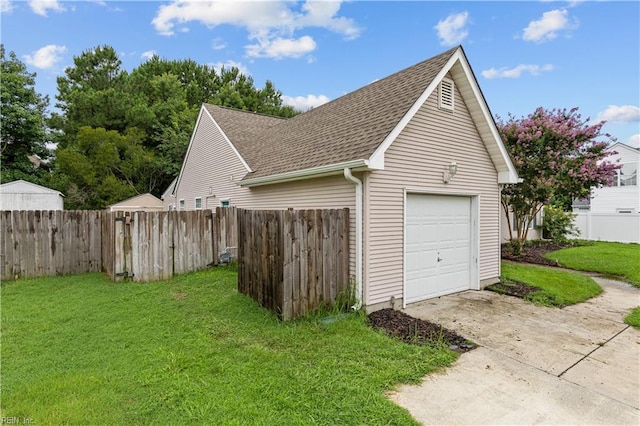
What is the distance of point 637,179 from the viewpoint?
22078mm

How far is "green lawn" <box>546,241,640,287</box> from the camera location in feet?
31.9

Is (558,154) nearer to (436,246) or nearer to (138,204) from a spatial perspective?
(436,246)

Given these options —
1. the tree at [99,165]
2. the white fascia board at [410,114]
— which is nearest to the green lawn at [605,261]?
the white fascia board at [410,114]

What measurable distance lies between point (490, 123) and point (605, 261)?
25.6 feet

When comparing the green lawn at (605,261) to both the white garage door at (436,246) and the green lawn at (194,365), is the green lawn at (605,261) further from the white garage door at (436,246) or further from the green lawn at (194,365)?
the green lawn at (194,365)

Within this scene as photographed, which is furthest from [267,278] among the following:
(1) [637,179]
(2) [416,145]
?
(1) [637,179]

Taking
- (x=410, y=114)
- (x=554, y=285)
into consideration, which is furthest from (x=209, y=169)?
(x=554, y=285)

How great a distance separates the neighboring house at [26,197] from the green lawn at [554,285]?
22822mm

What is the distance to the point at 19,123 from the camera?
23.5 m

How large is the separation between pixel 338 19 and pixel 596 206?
24.2m

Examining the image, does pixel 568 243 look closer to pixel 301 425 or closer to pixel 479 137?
pixel 479 137

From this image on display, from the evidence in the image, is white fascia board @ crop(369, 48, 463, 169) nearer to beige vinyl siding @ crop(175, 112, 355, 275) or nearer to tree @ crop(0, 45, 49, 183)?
beige vinyl siding @ crop(175, 112, 355, 275)

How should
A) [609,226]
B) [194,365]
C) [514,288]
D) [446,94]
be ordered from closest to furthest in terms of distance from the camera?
[194,365] < [446,94] < [514,288] < [609,226]

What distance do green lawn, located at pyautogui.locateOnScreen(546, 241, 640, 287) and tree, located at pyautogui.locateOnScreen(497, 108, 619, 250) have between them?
240 cm
